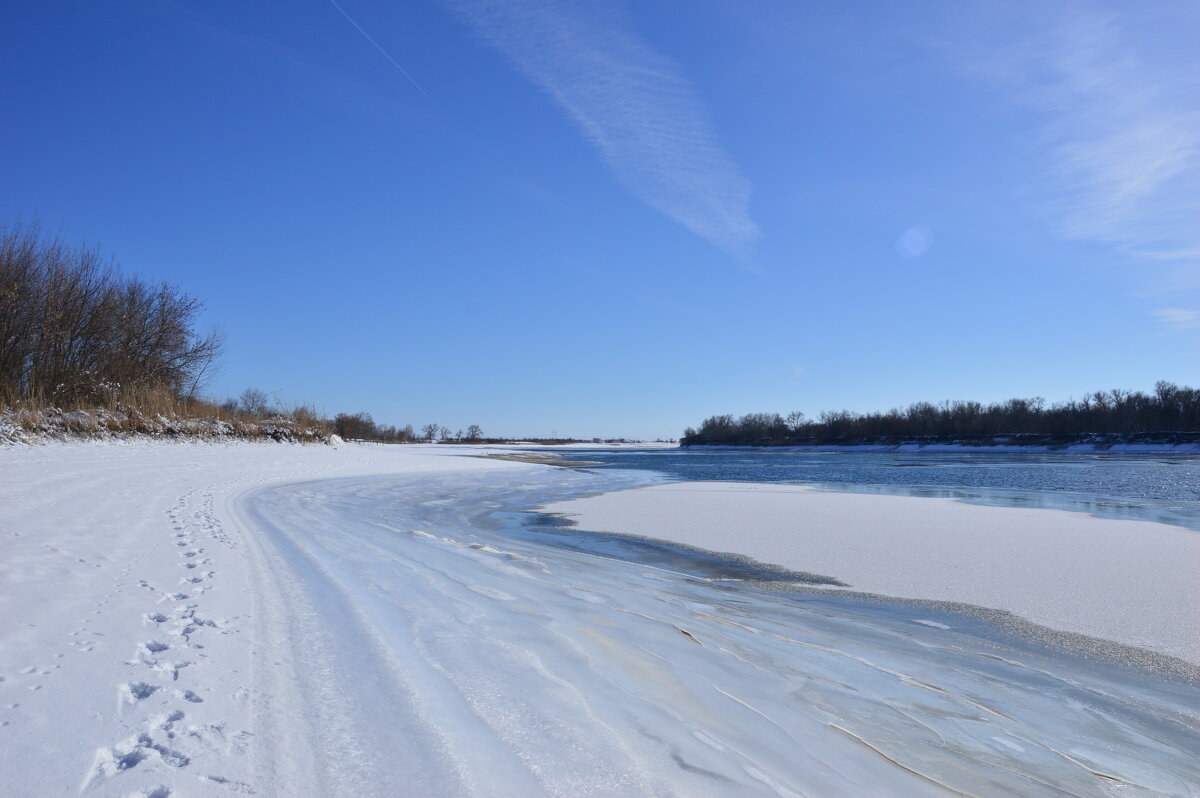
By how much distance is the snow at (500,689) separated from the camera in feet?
5.61

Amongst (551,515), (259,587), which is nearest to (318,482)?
(551,515)

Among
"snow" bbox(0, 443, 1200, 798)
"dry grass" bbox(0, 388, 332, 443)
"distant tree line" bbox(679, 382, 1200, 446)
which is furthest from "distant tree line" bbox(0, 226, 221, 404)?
"distant tree line" bbox(679, 382, 1200, 446)

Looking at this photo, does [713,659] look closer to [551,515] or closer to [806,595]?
[806,595]

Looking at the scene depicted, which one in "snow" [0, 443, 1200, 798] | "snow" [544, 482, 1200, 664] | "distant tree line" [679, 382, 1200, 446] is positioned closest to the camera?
"snow" [0, 443, 1200, 798]

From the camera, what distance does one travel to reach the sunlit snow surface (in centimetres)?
179

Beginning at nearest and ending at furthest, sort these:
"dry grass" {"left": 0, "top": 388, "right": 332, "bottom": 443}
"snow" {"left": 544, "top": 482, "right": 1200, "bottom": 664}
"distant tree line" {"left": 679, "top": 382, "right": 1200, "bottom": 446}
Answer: "snow" {"left": 544, "top": 482, "right": 1200, "bottom": 664} < "dry grass" {"left": 0, "top": 388, "right": 332, "bottom": 443} < "distant tree line" {"left": 679, "top": 382, "right": 1200, "bottom": 446}

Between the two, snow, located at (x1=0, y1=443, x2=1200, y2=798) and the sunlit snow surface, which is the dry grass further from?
the sunlit snow surface

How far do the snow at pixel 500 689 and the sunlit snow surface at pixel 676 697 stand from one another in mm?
12

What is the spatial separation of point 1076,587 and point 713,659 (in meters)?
3.38

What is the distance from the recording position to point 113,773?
154 centimetres

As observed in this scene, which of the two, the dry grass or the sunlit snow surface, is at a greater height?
the dry grass

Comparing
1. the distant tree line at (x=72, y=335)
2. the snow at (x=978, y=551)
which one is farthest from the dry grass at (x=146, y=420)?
the snow at (x=978, y=551)

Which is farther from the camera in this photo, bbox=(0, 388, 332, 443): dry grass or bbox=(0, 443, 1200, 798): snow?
bbox=(0, 388, 332, 443): dry grass

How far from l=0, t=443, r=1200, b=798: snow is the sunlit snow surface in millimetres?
12
